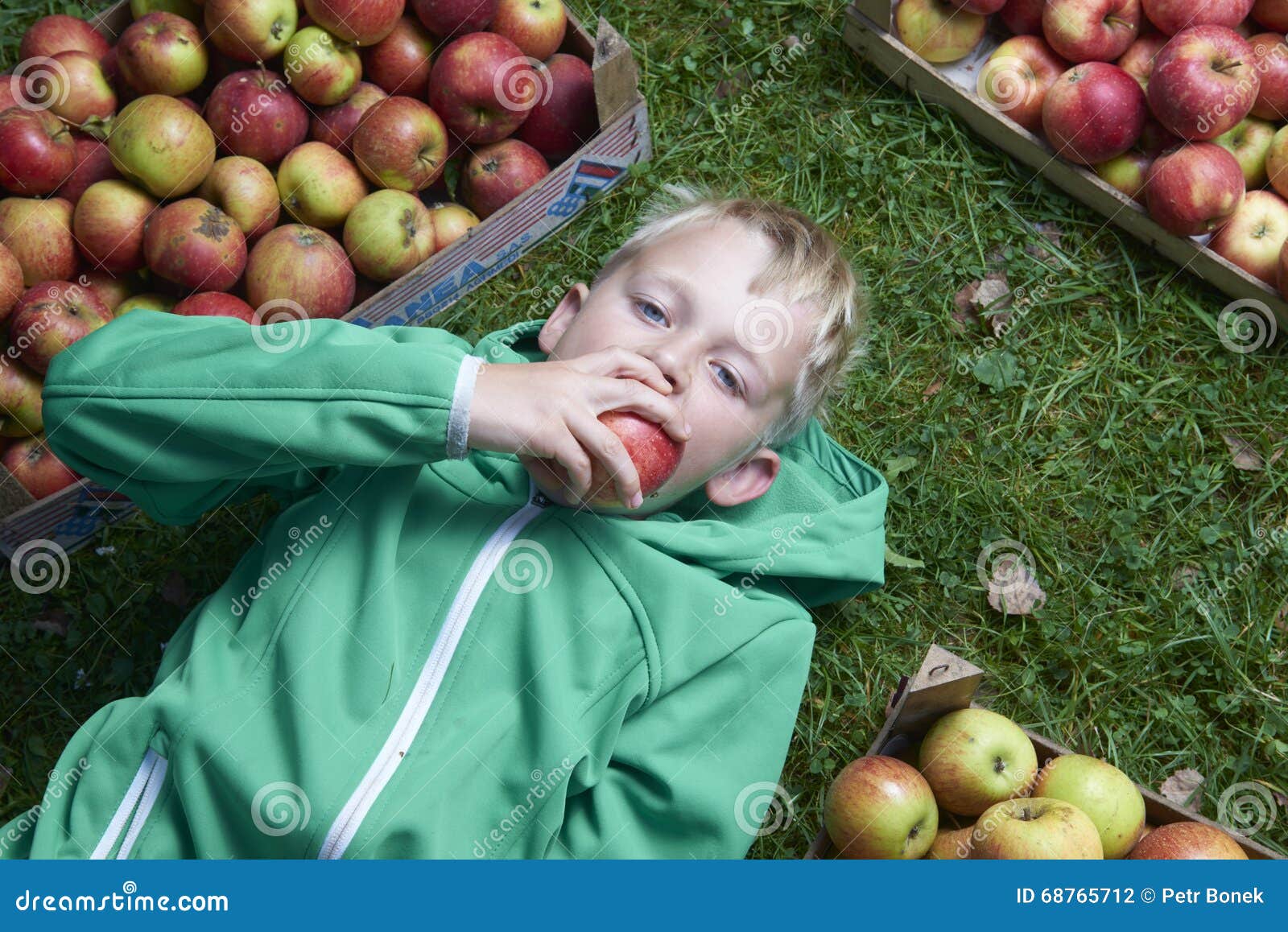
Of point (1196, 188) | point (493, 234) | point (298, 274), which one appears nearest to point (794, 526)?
point (493, 234)

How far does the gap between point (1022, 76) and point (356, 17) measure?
7.05 feet

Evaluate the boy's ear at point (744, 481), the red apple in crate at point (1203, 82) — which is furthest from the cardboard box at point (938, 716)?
the red apple in crate at point (1203, 82)

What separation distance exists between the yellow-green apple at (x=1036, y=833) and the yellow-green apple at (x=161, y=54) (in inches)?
121

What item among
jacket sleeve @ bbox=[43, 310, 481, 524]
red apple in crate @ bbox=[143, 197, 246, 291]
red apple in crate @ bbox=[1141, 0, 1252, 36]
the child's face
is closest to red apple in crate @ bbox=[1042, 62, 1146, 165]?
red apple in crate @ bbox=[1141, 0, 1252, 36]

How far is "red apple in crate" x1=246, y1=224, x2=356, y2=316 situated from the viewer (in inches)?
131

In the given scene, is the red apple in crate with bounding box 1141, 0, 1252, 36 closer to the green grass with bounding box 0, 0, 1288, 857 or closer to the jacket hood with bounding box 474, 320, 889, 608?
the green grass with bounding box 0, 0, 1288, 857

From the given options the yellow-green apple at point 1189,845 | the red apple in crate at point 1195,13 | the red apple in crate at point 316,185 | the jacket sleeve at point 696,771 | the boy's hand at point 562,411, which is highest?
the red apple in crate at point 316,185

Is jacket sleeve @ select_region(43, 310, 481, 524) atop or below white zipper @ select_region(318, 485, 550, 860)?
atop

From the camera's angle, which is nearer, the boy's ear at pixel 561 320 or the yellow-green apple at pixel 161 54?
the boy's ear at pixel 561 320

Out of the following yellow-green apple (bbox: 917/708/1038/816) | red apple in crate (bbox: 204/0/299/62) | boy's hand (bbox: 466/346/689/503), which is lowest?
yellow-green apple (bbox: 917/708/1038/816)

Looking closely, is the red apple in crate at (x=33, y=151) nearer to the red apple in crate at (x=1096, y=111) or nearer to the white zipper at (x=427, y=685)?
the white zipper at (x=427, y=685)

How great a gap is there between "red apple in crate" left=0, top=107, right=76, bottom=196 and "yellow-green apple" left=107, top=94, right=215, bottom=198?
0.45 ft

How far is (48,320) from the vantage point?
313 cm

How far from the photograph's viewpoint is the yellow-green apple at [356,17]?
341cm
